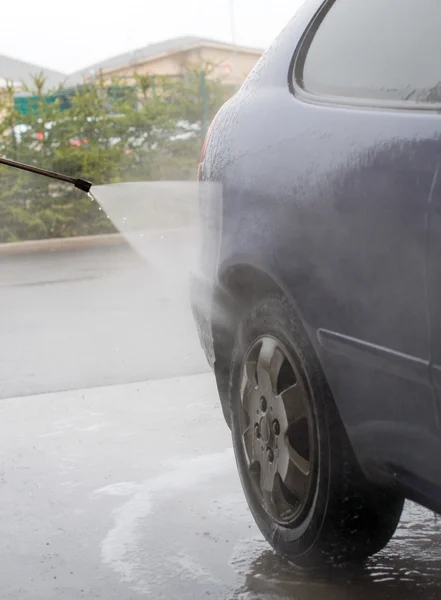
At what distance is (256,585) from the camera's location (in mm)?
3246

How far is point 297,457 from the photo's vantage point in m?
3.12

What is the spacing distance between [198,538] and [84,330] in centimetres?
408

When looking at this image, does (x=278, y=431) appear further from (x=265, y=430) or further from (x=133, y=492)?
(x=133, y=492)

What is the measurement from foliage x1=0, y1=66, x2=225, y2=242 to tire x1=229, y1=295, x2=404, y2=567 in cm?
1106

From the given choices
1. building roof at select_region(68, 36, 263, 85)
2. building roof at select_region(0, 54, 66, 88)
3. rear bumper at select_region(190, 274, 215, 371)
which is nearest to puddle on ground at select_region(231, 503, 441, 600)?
rear bumper at select_region(190, 274, 215, 371)

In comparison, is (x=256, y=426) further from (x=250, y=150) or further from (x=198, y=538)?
(x=250, y=150)

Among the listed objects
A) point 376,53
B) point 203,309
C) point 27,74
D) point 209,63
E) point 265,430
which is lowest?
point 27,74

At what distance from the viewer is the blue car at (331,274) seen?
8.28 ft

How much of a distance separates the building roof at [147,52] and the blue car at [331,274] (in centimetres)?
1163

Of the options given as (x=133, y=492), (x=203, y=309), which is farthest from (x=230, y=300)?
(x=133, y=492)

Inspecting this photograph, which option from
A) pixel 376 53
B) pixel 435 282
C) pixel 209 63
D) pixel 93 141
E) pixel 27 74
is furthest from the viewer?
pixel 209 63

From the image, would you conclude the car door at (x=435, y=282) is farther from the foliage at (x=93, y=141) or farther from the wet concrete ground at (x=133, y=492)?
the foliage at (x=93, y=141)

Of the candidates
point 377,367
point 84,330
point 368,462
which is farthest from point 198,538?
point 84,330

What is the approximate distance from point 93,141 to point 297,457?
12.2 m
